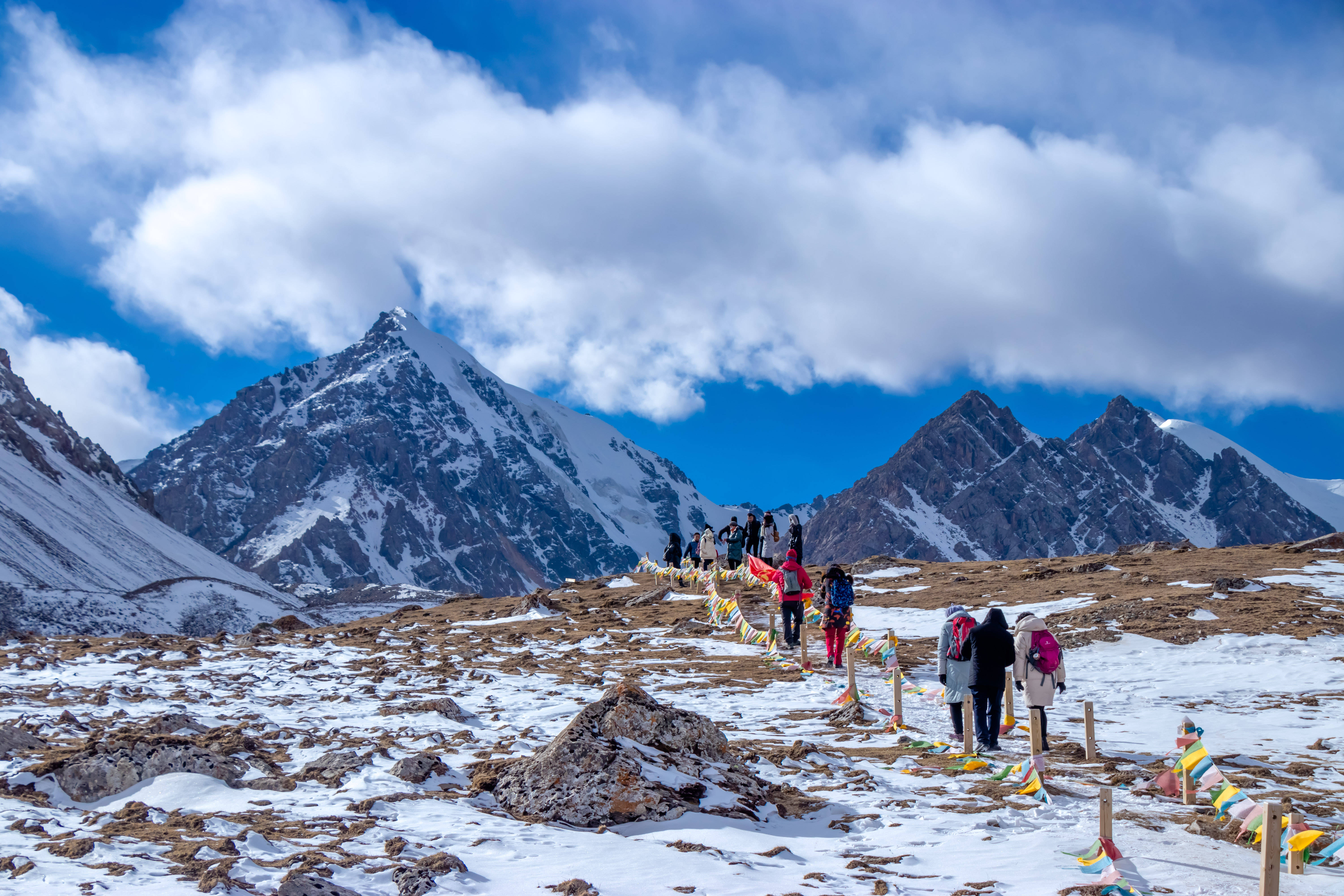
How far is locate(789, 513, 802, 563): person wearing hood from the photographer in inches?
814

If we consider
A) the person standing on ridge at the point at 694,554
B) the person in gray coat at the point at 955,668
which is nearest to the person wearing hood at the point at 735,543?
the person standing on ridge at the point at 694,554

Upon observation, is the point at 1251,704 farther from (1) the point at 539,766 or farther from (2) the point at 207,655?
(2) the point at 207,655

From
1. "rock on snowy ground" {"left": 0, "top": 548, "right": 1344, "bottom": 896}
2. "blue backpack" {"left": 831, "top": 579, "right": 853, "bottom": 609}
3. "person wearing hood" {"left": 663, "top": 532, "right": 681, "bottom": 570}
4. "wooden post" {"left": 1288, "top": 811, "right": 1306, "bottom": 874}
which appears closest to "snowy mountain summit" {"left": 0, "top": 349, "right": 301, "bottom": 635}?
"rock on snowy ground" {"left": 0, "top": 548, "right": 1344, "bottom": 896}

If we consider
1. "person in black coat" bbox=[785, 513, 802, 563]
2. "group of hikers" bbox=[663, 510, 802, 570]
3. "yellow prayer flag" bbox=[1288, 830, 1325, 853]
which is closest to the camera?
"yellow prayer flag" bbox=[1288, 830, 1325, 853]

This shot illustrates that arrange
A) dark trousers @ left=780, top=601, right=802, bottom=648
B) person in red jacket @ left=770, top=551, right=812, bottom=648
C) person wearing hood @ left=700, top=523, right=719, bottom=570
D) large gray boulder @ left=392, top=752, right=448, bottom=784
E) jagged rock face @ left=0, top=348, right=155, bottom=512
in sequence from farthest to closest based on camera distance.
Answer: jagged rock face @ left=0, top=348, right=155, bottom=512 → person wearing hood @ left=700, top=523, right=719, bottom=570 → dark trousers @ left=780, top=601, right=802, bottom=648 → person in red jacket @ left=770, top=551, right=812, bottom=648 → large gray boulder @ left=392, top=752, right=448, bottom=784

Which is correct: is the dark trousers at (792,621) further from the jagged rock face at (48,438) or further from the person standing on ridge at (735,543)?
the jagged rock face at (48,438)

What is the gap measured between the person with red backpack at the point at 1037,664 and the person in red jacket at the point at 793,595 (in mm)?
7459

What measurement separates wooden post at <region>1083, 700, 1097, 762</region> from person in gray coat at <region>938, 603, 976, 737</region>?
150 cm

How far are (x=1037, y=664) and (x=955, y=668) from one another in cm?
144

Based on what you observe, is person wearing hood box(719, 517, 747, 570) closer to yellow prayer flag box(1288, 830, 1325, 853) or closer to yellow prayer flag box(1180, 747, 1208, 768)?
yellow prayer flag box(1180, 747, 1208, 768)

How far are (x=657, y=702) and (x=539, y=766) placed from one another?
1514mm

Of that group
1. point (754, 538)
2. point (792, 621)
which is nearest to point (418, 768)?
point (792, 621)

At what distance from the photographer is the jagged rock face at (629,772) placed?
27.9 feet

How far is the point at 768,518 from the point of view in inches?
1063
